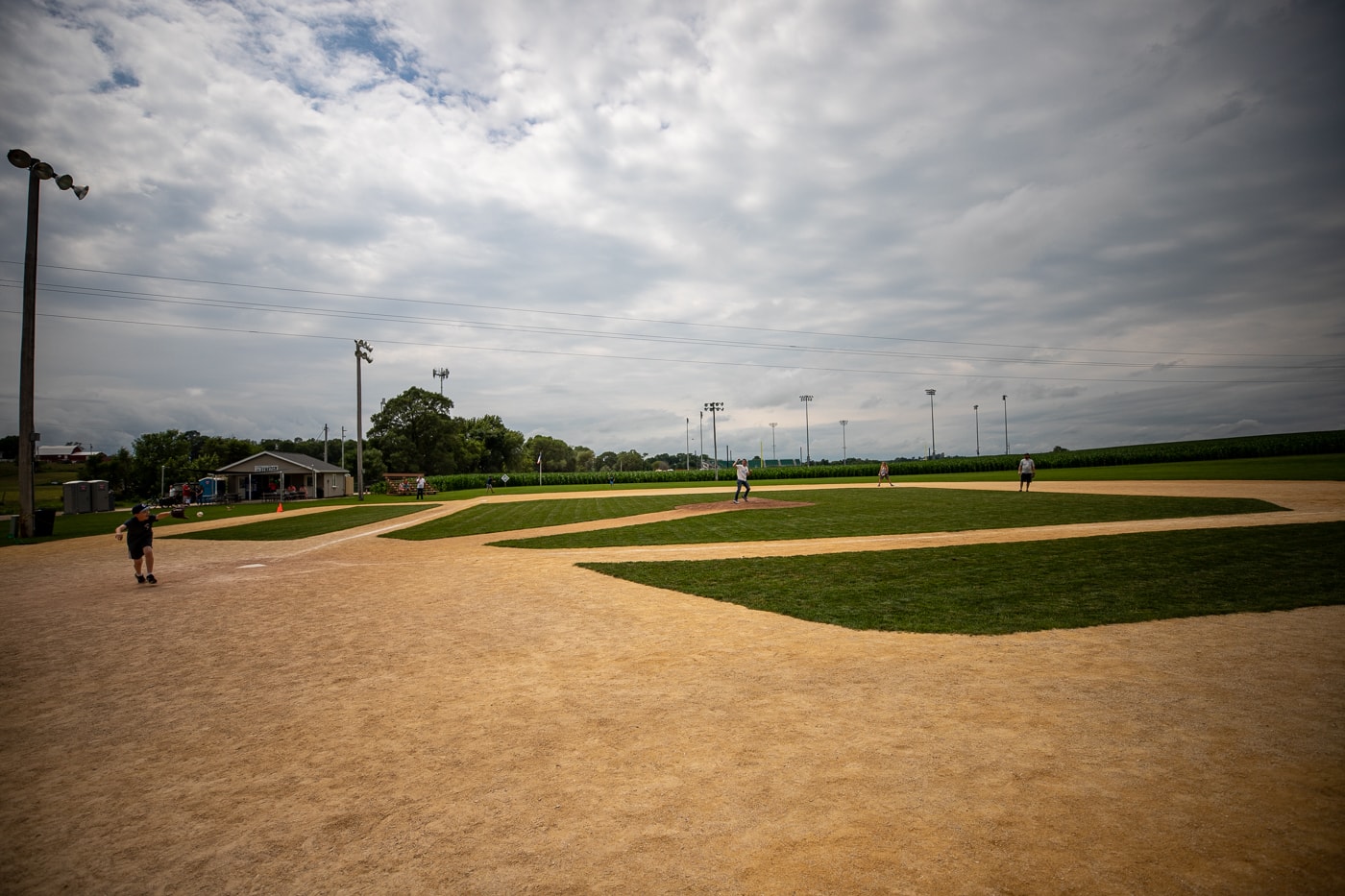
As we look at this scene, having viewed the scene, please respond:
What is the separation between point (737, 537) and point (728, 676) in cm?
1103

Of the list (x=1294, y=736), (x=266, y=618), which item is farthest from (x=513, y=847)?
(x=266, y=618)

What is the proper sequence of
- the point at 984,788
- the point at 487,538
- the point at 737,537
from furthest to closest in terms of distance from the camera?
the point at 487,538 → the point at 737,537 → the point at 984,788

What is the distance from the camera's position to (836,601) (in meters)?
9.30

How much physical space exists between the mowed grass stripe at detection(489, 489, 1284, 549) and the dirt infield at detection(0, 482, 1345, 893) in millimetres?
9085

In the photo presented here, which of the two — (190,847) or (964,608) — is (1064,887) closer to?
(190,847)

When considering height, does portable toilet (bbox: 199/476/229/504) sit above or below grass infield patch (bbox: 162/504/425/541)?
above

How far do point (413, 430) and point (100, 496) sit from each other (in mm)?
50047

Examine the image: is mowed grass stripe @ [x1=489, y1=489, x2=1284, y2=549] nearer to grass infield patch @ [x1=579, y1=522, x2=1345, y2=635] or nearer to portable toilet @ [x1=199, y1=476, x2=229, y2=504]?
grass infield patch @ [x1=579, y1=522, x2=1345, y2=635]

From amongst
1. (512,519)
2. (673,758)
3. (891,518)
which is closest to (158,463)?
(512,519)

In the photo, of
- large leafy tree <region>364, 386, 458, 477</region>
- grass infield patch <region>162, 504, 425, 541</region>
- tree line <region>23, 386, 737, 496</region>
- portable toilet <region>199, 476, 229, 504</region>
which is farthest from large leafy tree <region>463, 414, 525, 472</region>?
grass infield patch <region>162, 504, 425, 541</region>

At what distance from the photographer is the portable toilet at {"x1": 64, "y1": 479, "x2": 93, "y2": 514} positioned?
123ft

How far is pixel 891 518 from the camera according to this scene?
20641 millimetres

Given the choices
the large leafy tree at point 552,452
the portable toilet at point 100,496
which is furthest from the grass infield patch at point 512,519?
the large leafy tree at point 552,452

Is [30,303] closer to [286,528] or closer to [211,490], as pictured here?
[286,528]
